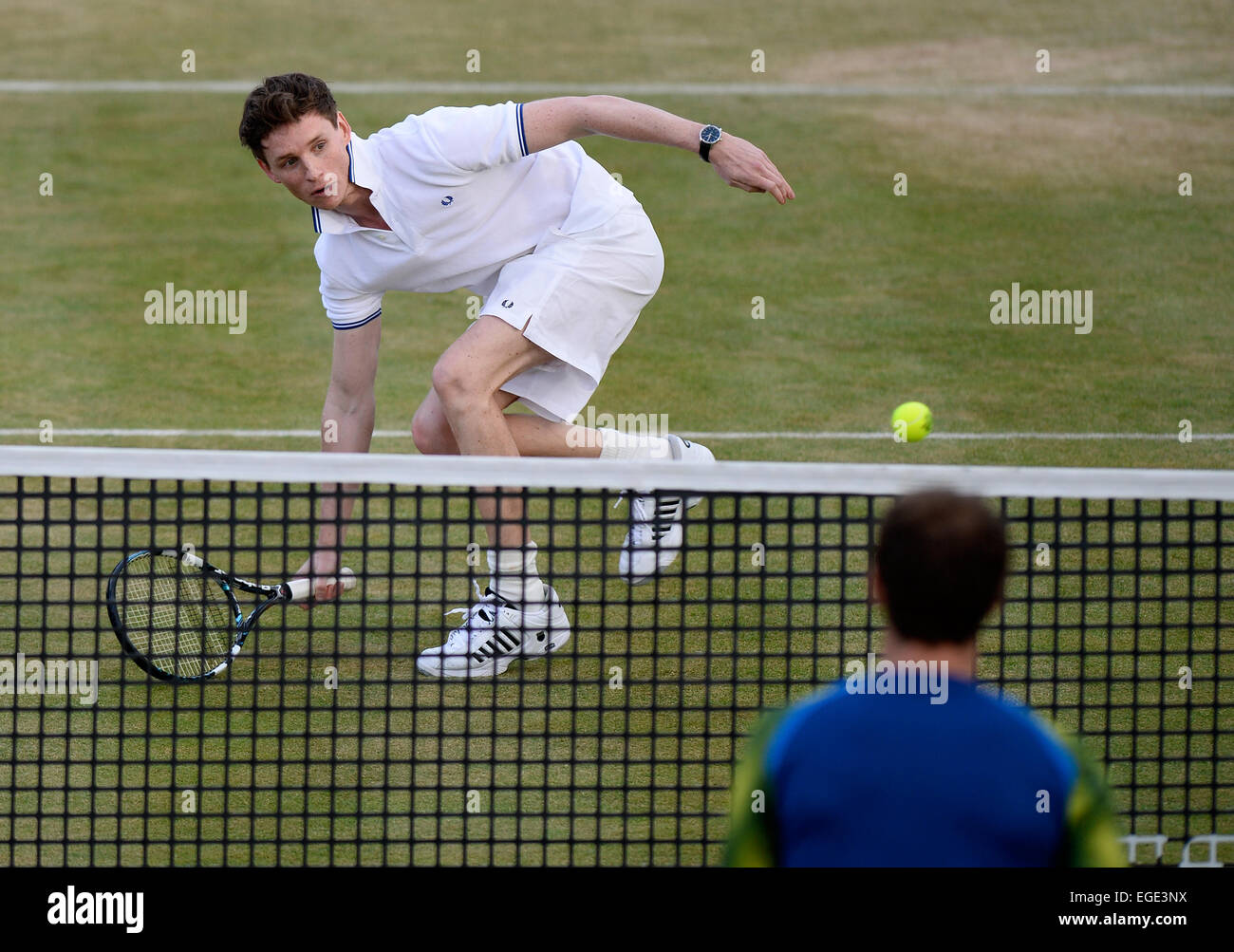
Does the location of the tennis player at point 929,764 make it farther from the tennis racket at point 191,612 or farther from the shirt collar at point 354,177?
the shirt collar at point 354,177

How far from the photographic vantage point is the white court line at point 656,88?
13609 mm

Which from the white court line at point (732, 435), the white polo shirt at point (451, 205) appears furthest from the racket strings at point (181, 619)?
the white court line at point (732, 435)

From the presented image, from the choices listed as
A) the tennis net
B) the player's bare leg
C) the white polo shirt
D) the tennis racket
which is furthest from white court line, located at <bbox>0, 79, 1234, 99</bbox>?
the tennis racket

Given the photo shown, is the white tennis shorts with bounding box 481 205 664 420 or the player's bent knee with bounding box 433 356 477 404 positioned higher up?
the white tennis shorts with bounding box 481 205 664 420

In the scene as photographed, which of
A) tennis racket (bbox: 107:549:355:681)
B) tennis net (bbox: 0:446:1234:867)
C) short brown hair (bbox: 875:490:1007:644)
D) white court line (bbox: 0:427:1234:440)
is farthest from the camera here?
white court line (bbox: 0:427:1234:440)

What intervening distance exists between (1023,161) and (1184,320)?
10.5ft

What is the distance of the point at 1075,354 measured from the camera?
886cm

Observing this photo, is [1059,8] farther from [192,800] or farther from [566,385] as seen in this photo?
[192,800]

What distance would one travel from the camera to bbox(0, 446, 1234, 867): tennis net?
141 inches

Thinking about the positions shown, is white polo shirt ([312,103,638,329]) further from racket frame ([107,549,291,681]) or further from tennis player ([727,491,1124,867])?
tennis player ([727,491,1124,867])

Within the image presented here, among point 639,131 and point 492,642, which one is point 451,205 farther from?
point 492,642

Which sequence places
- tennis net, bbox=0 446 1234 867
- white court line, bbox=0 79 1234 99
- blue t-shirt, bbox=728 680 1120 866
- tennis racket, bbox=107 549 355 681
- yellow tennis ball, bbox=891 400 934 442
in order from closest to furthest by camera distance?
blue t-shirt, bbox=728 680 1120 866 → tennis net, bbox=0 446 1234 867 → tennis racket, bbox=107 549 355 681 → yellow tennis ball, bbox=891 400 934 442 → white court line, bbox=0 79 1234 99

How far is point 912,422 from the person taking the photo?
281 inches
